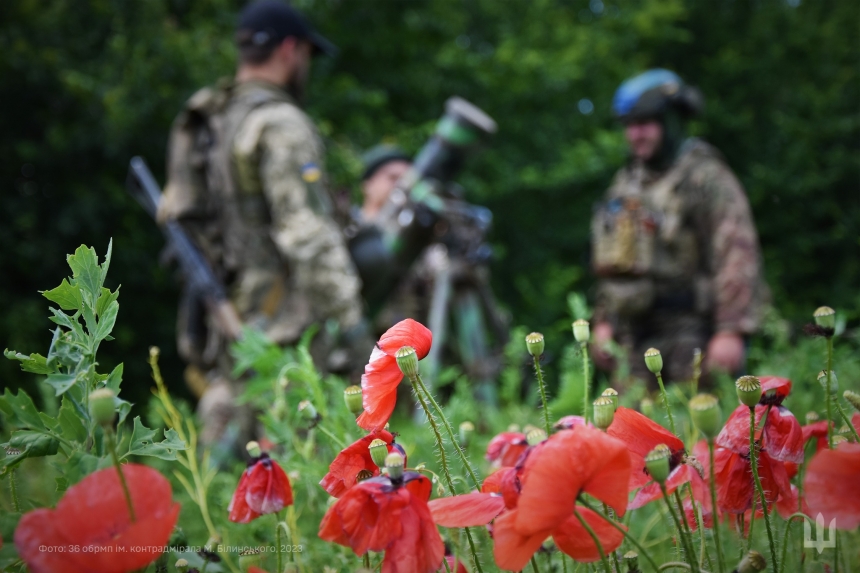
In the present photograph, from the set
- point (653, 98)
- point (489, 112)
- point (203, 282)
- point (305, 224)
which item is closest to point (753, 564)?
point (305, 224)

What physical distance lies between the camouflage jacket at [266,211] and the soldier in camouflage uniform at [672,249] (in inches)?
55.9

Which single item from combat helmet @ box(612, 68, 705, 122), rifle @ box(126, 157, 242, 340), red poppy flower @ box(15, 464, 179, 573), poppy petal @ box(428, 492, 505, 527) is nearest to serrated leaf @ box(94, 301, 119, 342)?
red poppy flower @ box(15, 464, 179, 573)

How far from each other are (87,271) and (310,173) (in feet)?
7.32

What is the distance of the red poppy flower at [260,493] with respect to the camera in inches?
25.1

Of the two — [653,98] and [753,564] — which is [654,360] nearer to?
[753,564]

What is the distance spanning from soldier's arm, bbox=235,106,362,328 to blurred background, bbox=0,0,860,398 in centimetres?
354

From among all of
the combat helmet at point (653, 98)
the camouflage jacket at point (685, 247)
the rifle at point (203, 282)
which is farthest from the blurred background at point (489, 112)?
the camouflage jacket at point (685, 247)

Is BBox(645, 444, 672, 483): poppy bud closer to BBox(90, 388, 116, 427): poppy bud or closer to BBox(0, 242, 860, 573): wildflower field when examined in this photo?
A: BBox(0, 242, 860, 573): wildflower field

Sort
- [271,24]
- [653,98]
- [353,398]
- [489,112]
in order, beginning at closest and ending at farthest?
[353,398], [271,24], [653,98], [489,112]

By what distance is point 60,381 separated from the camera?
0.51 metres

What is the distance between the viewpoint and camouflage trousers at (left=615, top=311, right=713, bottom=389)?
361 cm

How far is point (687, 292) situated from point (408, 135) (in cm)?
583

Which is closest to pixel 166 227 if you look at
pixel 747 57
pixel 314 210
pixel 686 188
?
pixel 314 210

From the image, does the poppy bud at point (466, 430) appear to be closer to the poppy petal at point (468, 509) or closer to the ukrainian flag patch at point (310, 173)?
the poppy petal at point (468, 509)
